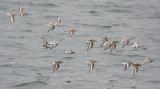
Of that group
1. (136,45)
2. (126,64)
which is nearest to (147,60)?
(126,64)

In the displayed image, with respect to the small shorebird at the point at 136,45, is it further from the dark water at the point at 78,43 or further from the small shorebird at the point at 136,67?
the small shorebird at the point at 136,67

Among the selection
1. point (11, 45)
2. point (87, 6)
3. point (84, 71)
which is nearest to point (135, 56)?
point (84, 71)

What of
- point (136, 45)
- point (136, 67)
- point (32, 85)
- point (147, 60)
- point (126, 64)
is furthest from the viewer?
point (136, 45)

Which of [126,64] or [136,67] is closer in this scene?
[136,67]

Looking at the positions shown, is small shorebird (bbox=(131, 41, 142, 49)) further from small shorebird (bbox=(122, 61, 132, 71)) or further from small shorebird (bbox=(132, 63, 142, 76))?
small shorebird (bbox=(132, 63, 142, 76))

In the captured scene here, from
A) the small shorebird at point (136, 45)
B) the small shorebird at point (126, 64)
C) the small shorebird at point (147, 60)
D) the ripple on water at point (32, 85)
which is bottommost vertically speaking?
the ripple on water at point (32, 85)

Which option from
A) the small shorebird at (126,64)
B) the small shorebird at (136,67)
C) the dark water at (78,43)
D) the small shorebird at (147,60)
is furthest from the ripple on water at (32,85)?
the small shorebird at (147,60)

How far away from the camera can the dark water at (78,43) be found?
1309 inches

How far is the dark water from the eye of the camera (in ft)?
109

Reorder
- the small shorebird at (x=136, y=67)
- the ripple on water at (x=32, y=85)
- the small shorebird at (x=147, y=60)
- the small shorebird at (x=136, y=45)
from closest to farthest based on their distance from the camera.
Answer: the ripple on water at (x=32, y=85), the small shorebird at (x=136, y=67), the small shorebird at (x=147, y=60), the small shorebird at (x=136, y=45)

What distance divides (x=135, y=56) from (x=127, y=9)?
1216 centimetres

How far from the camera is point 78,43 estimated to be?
3988cm

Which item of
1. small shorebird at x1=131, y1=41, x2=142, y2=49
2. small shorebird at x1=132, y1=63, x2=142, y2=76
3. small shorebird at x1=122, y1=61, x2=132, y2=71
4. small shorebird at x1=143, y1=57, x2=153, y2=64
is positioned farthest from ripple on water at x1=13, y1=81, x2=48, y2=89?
small shorebird at x1=131, y1=41, x2=142, y2=49

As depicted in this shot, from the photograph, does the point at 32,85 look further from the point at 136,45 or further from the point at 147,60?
the point at 136,45
